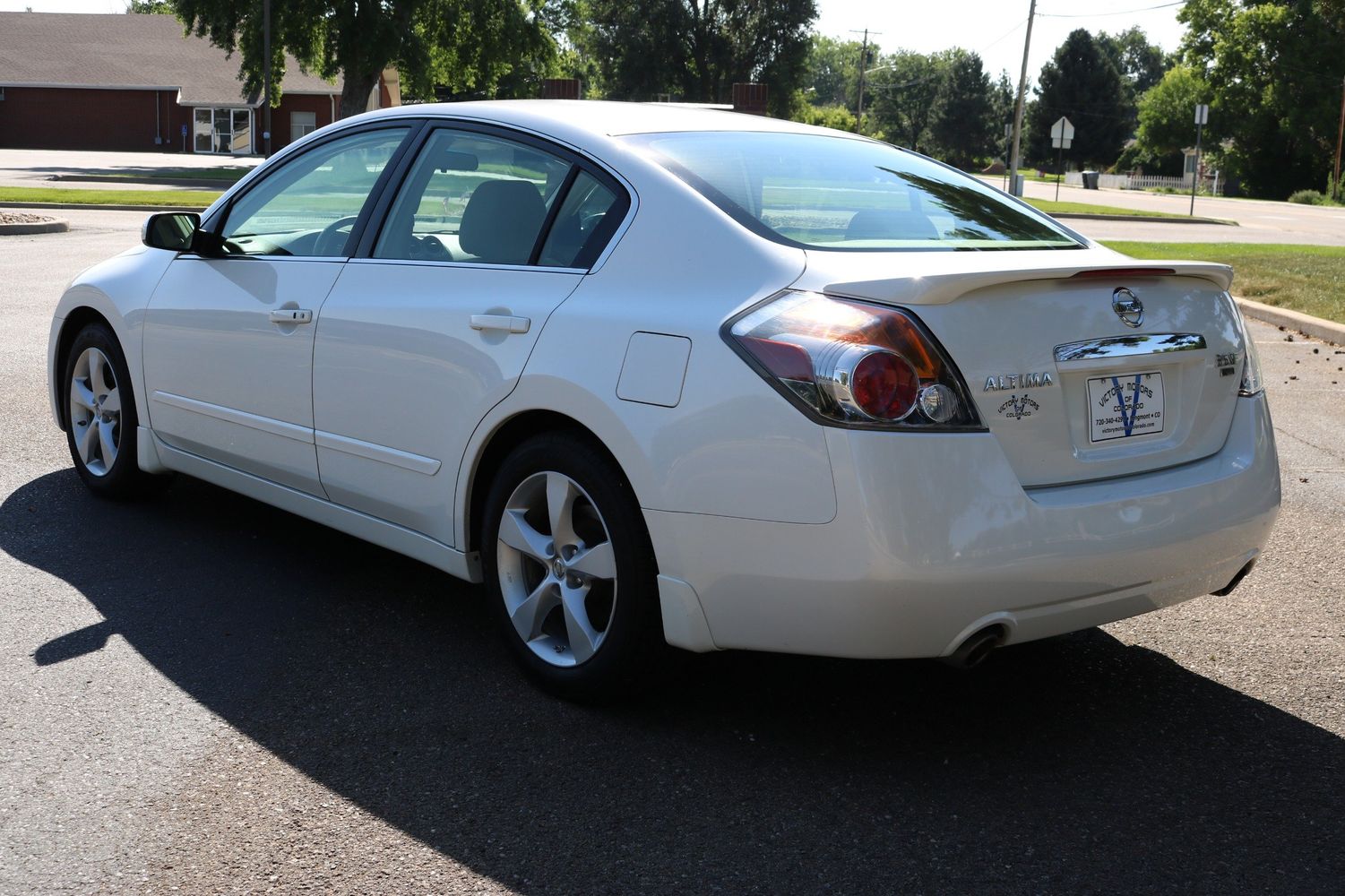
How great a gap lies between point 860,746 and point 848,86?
595 ft

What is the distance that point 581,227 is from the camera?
3816 millimetres

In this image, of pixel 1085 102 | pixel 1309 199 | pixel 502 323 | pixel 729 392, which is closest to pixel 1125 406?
pixel 729 392

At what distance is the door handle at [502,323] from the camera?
3.74m

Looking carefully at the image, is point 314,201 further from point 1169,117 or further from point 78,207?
point 1169,117

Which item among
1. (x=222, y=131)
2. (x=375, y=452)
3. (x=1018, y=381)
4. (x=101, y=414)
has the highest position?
(x=222, y=131)

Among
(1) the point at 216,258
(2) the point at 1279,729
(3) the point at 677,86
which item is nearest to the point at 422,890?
(2) the point at 1279,729

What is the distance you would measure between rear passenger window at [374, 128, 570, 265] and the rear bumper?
109cm

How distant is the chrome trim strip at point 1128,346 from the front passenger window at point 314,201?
7.53 feet

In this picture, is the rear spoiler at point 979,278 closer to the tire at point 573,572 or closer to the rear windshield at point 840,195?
the rear windshield at point 840,195

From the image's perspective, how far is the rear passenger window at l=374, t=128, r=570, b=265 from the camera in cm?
398

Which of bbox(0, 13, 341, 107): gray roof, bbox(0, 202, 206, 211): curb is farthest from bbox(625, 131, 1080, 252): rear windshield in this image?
bbox(0, 13, 341, 107): gray roof

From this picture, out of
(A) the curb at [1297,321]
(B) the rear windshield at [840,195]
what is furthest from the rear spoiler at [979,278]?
(A) the curb at [1297,321]

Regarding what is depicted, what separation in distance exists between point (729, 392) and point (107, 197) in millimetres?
26888

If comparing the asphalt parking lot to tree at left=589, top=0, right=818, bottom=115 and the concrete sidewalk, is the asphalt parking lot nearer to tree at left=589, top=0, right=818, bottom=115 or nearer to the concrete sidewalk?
the concrete sidewalk
